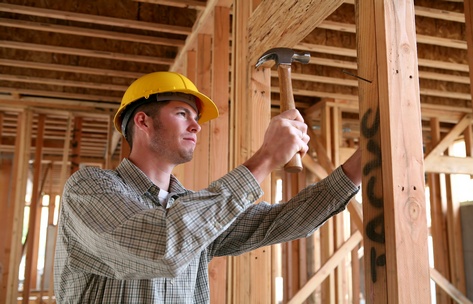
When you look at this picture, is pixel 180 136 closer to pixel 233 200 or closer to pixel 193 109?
pixel 193 109

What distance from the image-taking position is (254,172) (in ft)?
4.38

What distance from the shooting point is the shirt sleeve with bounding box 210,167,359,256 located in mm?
1542

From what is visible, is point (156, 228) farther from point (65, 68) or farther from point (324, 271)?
point (324, 271)

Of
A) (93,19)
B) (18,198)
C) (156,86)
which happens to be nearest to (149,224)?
(156,86)

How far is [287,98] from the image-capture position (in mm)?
1538

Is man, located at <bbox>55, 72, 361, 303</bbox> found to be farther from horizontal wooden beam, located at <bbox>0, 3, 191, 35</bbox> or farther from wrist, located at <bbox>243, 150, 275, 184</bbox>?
horizontal wooden beam, located at <bbox>0, 3, 191, 35</bbox>

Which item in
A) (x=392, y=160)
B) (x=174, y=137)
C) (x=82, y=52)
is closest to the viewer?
(x=392, y=160)

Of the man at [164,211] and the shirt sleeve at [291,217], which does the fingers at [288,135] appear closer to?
the man at [164,211]

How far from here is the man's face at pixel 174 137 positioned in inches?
70.4

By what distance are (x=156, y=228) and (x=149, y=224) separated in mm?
26

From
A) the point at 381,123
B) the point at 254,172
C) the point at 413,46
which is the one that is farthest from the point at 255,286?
the point at 413,46

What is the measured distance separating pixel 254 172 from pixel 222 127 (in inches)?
78.1

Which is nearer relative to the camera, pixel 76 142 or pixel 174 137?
pixel 174 137

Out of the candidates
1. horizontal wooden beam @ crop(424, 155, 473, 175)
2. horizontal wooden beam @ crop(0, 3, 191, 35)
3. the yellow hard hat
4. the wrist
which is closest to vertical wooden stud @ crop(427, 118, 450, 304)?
horizontal wooden beam @ crop(424, 155, 473, 175)
